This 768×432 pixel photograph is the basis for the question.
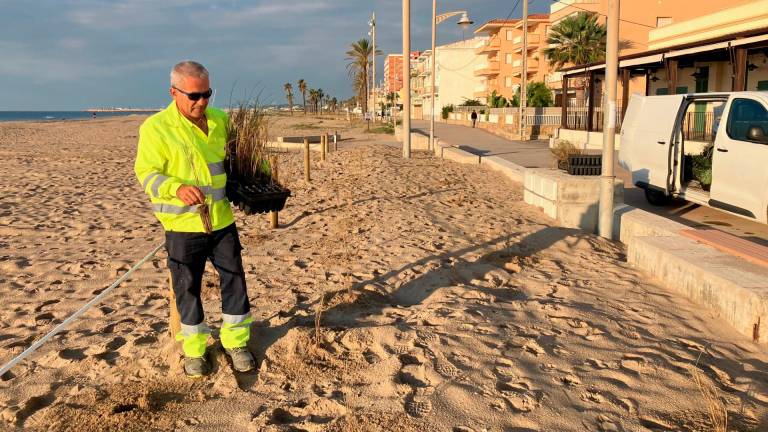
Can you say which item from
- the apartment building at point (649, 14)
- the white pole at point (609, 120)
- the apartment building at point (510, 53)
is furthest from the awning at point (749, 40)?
the apartment building at point (510, 53)

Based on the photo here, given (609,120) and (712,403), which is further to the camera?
(609,120)

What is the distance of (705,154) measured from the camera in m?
9.13

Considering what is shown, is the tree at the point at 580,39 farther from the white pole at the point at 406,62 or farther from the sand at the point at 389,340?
the sand at the point at 389,340

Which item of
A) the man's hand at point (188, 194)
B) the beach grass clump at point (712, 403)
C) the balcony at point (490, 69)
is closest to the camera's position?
the beach grass clump at point (712, 403)

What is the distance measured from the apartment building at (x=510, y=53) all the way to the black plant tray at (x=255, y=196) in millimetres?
50875

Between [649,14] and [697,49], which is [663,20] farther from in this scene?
[697,49]

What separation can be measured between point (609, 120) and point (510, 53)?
54.3 m

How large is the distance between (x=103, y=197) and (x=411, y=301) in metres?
8.28

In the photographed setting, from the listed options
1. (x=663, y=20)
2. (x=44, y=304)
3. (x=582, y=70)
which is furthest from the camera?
A: (x=663, y=20)

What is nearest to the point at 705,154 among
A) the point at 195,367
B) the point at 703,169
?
the point at 703,169

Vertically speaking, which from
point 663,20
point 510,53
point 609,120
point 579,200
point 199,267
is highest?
point 510,53

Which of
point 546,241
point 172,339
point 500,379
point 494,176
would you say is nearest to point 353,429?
point 500,379

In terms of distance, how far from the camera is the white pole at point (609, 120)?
23.3ft

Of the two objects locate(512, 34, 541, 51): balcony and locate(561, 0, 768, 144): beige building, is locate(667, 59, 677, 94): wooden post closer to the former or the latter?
locate(561, 0, 768, 144): beige building
